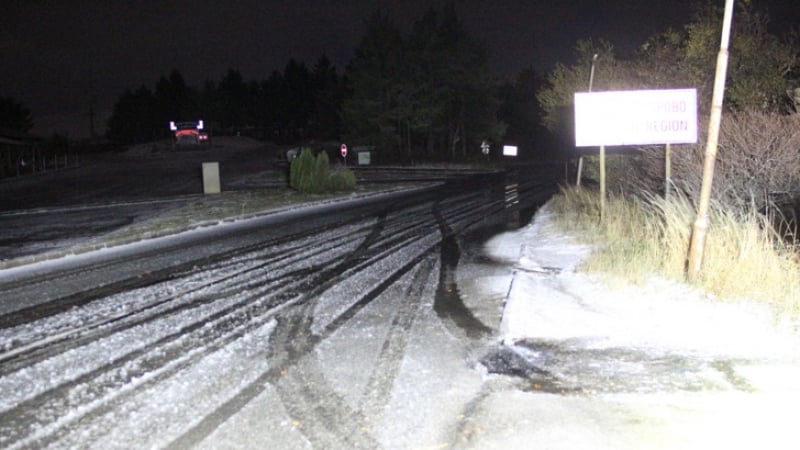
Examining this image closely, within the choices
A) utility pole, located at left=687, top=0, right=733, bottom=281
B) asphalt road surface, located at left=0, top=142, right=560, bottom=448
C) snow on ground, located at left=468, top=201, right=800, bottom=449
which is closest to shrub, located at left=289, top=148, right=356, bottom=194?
asphalt road surface, located at left=0, top=142, right=560, bottom=448

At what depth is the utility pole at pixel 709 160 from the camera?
7.61 metres

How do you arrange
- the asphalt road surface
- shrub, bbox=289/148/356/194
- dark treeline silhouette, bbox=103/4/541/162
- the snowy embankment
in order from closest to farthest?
the asphalt road surface < the snowy embankment < shrub, bbox=289/148/356/194 < dark treeline silhouette, bbox=103/4/541/162

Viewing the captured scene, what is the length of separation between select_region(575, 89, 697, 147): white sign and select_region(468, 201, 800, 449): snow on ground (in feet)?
10.8

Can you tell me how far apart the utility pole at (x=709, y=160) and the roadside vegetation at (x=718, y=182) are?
0.20m

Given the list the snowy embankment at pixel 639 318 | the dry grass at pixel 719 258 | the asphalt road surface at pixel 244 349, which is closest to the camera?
the asphalt road surface at pixel 244 349

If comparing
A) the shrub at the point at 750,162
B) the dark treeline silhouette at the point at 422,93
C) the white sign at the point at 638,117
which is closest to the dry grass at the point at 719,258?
the white sign at the point at 638,117

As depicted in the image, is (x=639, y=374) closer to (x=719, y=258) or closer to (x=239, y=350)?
(x=719, y=258)

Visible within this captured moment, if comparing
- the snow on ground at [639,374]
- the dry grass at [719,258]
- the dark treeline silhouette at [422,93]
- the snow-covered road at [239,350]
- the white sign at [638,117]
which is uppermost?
the dark treeline silhouette at [422,93]

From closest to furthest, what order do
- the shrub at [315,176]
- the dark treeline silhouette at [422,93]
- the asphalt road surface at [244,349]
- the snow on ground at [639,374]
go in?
the snow on ground at [639,374] < the asphalt road surface at [244,349] < the shrub at [315,176] < the dark treeline silhouette at [422,93]

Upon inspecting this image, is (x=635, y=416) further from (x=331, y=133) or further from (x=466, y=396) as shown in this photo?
(x=331, y=133)

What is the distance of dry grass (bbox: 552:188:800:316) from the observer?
7453 mm

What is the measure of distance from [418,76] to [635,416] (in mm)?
53957

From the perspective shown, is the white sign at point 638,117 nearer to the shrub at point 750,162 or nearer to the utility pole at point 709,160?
the shrub at point 750,162

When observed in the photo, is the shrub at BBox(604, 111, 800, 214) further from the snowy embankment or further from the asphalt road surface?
the asphalt road surface
